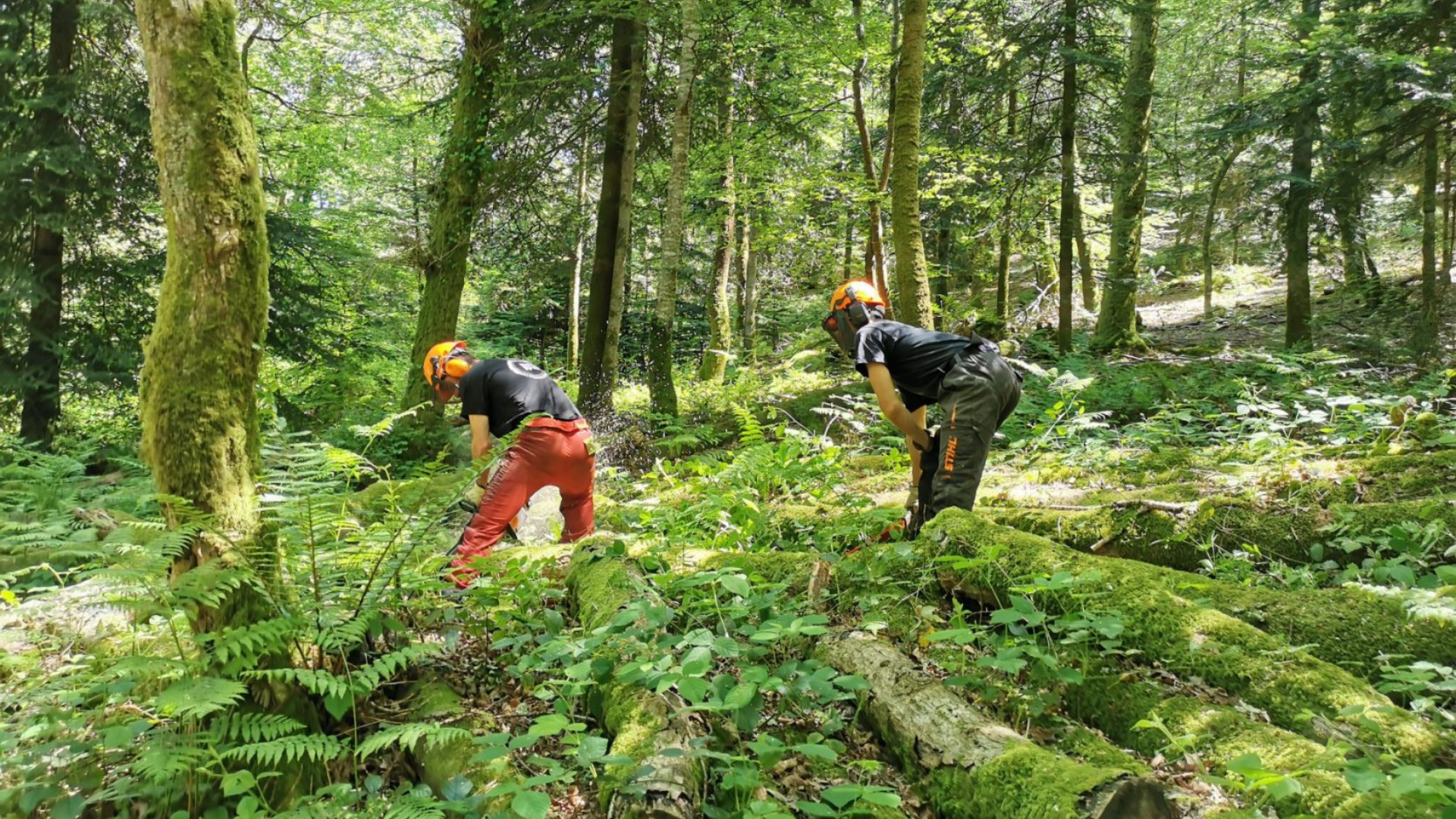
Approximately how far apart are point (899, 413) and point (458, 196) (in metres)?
8.50

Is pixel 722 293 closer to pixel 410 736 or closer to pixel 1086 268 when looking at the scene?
pixel 1086 268

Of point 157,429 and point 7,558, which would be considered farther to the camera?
point 7,558

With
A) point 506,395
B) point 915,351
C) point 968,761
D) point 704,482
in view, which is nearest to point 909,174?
point 915,351

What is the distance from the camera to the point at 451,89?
12203mm

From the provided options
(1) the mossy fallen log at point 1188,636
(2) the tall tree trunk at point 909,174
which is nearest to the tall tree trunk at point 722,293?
(2) the tall tree trunk at point 909,174

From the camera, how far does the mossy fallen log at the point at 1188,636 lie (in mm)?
2176

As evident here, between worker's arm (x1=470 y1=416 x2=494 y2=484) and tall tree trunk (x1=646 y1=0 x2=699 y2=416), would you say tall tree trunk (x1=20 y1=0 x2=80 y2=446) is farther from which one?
worker's arm (x1=470 y1=416 x2=494 y2=484)

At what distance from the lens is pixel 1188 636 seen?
9.26 feet

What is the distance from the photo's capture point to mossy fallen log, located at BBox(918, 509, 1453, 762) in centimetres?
218

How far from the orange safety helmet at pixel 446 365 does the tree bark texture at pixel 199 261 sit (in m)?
2.97

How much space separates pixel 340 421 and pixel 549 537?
7.26 meters

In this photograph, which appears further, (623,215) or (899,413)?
(623,215)

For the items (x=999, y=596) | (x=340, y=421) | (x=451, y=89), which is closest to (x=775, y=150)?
(x=451, y=89)

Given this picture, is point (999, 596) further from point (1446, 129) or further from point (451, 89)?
point (451, 89)
